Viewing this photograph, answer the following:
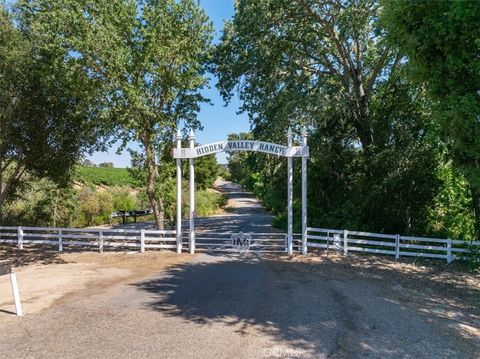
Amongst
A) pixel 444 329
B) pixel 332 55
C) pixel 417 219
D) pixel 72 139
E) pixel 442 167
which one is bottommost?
pixel 444 329

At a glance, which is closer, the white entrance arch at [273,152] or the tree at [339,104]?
the white entrance arch at [273,152]

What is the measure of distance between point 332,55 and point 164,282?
1387 cm

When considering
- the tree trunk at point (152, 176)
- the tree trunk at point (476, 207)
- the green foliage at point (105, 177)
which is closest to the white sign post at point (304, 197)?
the tree trunk at point (152, 176)

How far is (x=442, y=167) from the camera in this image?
17297 mm

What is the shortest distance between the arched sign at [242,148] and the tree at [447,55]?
5436 millimetres

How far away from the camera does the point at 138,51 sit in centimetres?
1493

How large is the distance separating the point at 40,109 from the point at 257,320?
46.4 feet

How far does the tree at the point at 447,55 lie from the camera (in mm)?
8078

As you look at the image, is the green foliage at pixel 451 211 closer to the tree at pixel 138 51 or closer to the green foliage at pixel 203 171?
the tree at pixel 138 51

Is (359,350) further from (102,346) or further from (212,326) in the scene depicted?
(102,346)

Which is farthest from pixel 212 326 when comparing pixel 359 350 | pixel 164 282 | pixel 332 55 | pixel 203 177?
pixel 203 177

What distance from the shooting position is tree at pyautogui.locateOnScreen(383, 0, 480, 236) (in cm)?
808

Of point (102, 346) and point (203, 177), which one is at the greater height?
point (203, 177)

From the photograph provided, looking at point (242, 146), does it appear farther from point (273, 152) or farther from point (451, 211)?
point (451, 211)
